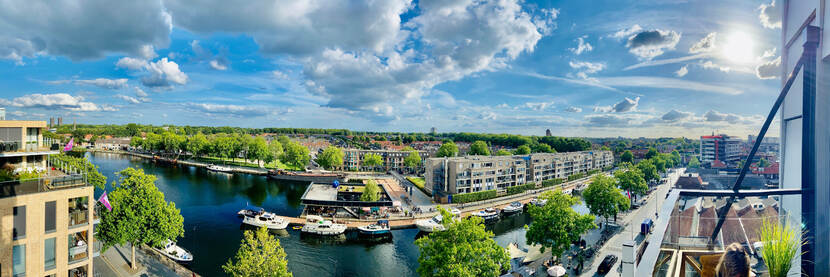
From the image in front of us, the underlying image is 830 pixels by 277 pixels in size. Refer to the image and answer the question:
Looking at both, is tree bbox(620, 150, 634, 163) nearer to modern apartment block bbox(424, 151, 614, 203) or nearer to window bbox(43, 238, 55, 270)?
modern apartment block bbox(424, 151, 614, 203)

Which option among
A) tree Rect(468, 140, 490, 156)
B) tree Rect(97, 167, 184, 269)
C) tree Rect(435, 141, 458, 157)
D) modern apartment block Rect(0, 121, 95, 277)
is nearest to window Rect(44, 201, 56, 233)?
modern apartment block Rect(0, 121, 95, 277)

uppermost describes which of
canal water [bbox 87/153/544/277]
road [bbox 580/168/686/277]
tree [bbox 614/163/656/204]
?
tree [bbox 614/163/656/204]

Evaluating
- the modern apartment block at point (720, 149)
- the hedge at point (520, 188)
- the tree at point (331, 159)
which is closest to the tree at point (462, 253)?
the hedge at point (520, 188)

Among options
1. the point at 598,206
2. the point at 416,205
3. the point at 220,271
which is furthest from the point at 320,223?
the point at 598,206

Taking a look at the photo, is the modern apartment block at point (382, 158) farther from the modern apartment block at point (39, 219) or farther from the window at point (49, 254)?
the window at point (49, 254)

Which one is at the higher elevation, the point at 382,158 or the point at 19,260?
the point at 382,158

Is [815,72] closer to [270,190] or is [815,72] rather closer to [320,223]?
[320,223]

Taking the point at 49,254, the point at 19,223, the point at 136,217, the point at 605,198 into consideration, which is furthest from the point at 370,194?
the point at 19,223

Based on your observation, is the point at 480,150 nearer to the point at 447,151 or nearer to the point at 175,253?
the point at 447,151
